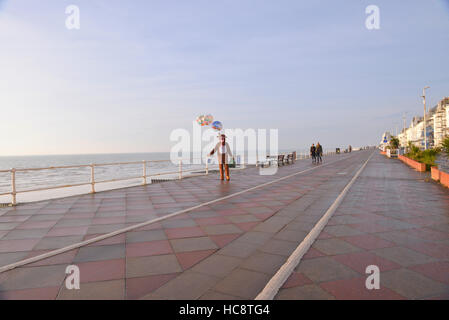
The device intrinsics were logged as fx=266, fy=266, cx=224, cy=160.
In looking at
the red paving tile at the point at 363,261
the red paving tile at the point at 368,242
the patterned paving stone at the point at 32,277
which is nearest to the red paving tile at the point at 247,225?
the red paving tile at the point at 368,242

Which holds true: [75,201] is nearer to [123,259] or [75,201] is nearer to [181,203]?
[181,203]

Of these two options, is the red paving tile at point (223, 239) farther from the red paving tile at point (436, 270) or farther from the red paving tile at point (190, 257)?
the red paving tile at point (436, 270)

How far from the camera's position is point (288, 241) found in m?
3.71

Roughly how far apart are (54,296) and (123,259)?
2.84 ft

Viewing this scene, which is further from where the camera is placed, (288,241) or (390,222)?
(390,222)

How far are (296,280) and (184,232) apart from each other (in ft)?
6.93

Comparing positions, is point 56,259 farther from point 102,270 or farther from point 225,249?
point 225,249

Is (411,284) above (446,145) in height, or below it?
below

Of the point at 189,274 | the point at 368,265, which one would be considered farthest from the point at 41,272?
the point at 368,265

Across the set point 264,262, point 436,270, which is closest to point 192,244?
point 264,262

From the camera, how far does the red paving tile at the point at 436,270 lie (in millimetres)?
2596

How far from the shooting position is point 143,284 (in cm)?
253

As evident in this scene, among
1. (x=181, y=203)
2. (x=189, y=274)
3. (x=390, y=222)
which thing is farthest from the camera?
(x=181, y=203)

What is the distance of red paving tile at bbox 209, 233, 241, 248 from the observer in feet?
12.0
